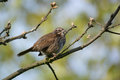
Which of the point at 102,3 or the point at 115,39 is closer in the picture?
the point at 115,39

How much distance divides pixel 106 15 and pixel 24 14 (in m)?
2.75

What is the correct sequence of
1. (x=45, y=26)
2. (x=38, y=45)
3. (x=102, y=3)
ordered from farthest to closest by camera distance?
(x=102, y=3) < (x=45, y=26) < (x=38, y=45)

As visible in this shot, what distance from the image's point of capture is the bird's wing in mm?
5691

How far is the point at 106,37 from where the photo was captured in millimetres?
11641

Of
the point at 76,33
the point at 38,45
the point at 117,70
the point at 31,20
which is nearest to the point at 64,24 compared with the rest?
the point at 76,33

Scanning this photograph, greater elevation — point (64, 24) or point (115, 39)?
point (64, 24)

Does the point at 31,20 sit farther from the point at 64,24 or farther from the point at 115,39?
the point at 115,39

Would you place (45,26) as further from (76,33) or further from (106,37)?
(106,37)

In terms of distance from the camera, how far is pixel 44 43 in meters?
5.80

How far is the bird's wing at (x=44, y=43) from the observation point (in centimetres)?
569

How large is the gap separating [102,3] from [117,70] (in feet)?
9.69

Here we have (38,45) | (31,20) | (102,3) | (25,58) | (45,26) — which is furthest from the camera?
(102,3)

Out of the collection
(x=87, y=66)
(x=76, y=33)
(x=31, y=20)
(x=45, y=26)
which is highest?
(x=31, y=20)

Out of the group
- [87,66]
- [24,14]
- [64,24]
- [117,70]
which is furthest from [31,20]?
[117,70]
